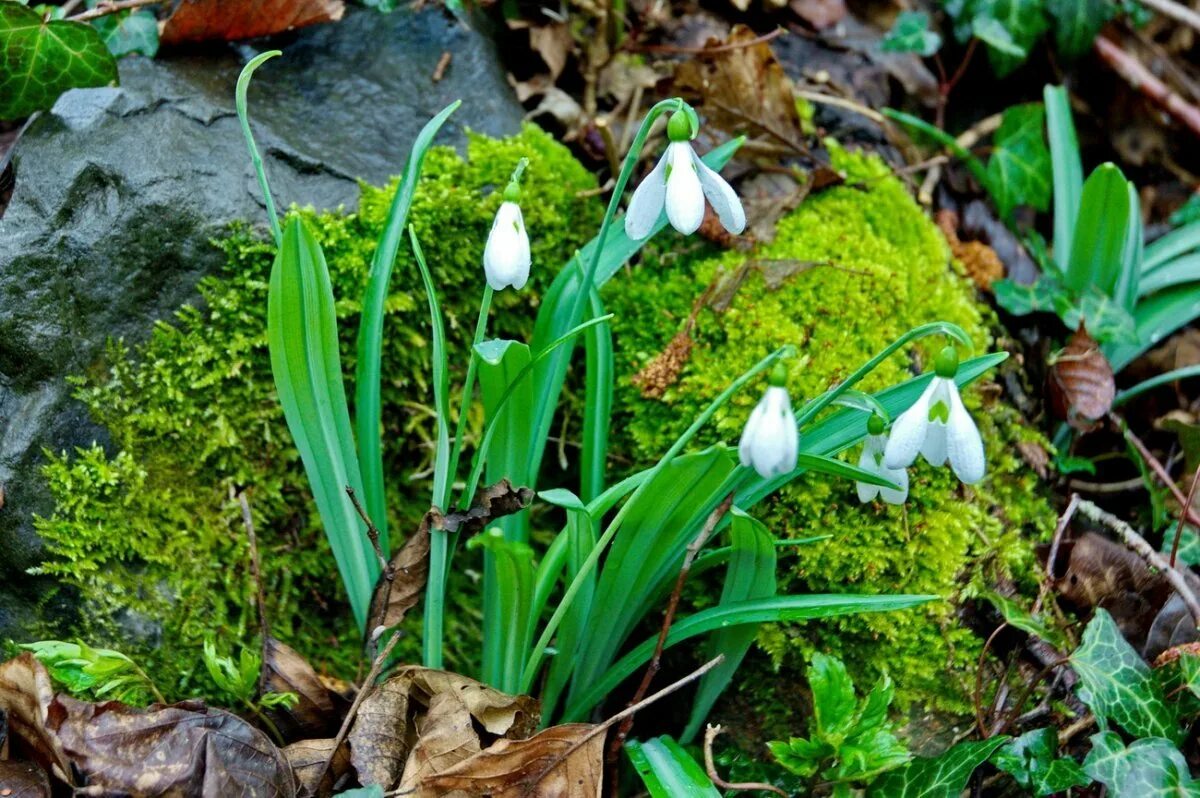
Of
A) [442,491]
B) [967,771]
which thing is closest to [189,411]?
[442,491]

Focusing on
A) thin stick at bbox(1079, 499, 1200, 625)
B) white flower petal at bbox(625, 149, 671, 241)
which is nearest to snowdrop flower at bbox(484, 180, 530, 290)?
white flower petal at bbox(625, 149, 671, 241)

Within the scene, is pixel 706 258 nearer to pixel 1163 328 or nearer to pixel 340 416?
pixel 340 416

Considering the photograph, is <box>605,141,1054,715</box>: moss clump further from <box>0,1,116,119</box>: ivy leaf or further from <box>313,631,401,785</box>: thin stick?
<box>0,1,116,119</box>: ivy leaf

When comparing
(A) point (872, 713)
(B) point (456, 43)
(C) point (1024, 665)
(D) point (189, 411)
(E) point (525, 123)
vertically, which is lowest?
(C) point (1024, 665)

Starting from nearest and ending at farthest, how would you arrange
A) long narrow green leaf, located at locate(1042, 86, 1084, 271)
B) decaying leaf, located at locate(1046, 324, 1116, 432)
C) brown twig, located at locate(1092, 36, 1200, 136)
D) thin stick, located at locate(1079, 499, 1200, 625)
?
1. thin stick, located at locate(1079, 499, 1200, 625)
2. decaying leaf, located at locate(1046, 324, 1116, 432)
3. long narrow green leaf, located at locate(1042, 86, 1084, 271)
4. brown twig, located at locate(1092, 36, 1200, 136)

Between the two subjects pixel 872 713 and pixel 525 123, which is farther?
pixel 525 123

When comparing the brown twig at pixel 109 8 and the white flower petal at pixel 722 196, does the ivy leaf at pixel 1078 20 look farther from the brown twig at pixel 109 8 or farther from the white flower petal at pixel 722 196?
the brown twig at pixel 109 8

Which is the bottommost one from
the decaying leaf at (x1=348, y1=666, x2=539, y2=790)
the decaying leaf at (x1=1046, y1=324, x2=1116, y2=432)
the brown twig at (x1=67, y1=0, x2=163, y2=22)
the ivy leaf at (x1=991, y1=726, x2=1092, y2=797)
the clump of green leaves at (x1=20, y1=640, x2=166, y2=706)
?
the ivy leaf at (x1=991, y1=726, x2=1092, y2=797)

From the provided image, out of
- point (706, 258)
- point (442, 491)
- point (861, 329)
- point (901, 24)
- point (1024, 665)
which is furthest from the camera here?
point (901, 24)
